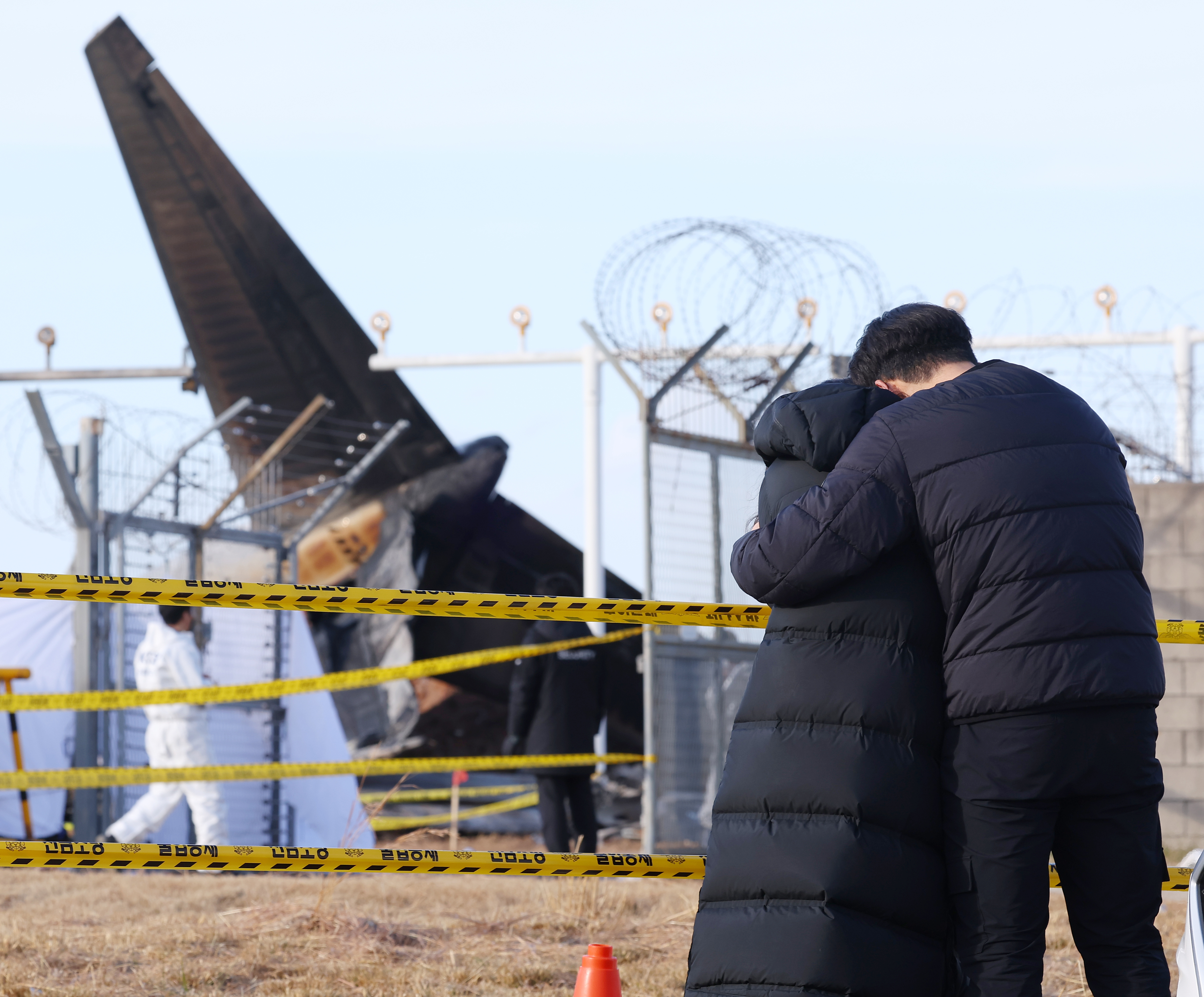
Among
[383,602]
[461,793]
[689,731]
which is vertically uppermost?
[383,602]

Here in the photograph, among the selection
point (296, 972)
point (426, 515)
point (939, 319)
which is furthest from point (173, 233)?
point (939, 319)

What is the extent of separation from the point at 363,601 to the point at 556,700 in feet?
17.7

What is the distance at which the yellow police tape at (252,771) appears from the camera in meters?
7.02

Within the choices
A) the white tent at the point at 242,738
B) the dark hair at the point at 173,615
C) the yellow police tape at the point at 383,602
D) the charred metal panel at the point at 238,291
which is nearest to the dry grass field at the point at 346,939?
the yellow police tape at the point at 383,602

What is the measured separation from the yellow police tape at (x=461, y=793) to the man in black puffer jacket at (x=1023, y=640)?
1019 cm

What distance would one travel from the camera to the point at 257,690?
7426 millimetres

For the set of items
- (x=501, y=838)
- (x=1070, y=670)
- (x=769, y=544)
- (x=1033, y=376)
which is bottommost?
(x=501, y=838)

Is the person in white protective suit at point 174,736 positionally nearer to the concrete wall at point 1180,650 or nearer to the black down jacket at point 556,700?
the black down jacket at point 556,700

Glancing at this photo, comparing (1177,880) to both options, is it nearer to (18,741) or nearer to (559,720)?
(559,720)

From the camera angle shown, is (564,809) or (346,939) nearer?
(346,939)

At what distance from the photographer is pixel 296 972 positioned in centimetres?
399

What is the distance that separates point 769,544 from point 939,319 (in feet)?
1.80

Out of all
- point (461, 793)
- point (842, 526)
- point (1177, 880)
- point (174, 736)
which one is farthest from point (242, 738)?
point (842, 526)

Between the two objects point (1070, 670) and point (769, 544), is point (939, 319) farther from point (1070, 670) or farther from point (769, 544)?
point (1070, 670)
